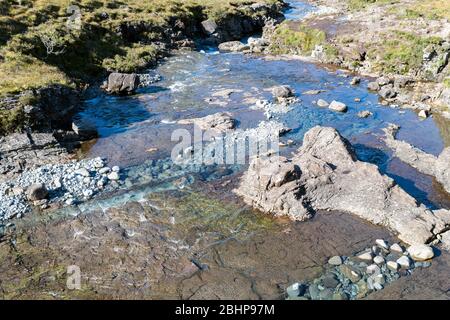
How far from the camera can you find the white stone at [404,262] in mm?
15867

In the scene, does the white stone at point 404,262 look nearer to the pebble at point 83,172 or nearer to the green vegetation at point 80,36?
the pebble at point 83,172

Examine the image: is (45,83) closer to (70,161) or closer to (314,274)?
(70,161)

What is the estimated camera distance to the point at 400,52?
3872 cm

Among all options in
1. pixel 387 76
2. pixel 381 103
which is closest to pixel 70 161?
pixel 381 103

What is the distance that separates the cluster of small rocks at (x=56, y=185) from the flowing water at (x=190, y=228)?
0.82m

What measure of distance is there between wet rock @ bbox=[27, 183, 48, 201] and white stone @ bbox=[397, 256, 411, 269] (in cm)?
1660

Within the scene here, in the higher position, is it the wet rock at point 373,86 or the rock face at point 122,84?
the rock face at point 122,84

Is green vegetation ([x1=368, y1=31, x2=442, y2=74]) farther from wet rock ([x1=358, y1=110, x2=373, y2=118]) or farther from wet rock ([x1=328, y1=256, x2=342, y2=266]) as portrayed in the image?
wet rock ([x1=328, y1=256, x2=342, y2=266])

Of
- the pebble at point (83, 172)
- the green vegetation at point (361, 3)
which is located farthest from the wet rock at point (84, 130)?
the green vegetation at point (361, 3)

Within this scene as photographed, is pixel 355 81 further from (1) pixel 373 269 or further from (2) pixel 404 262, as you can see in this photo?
(1) pixel 373 269

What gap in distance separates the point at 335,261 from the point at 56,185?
14.3 meters

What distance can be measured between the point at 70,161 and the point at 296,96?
18605mm

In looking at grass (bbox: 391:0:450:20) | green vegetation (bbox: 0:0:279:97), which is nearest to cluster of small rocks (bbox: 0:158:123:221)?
green vegetation (bbox: 0:0:279:97)

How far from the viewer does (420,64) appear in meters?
37.3
